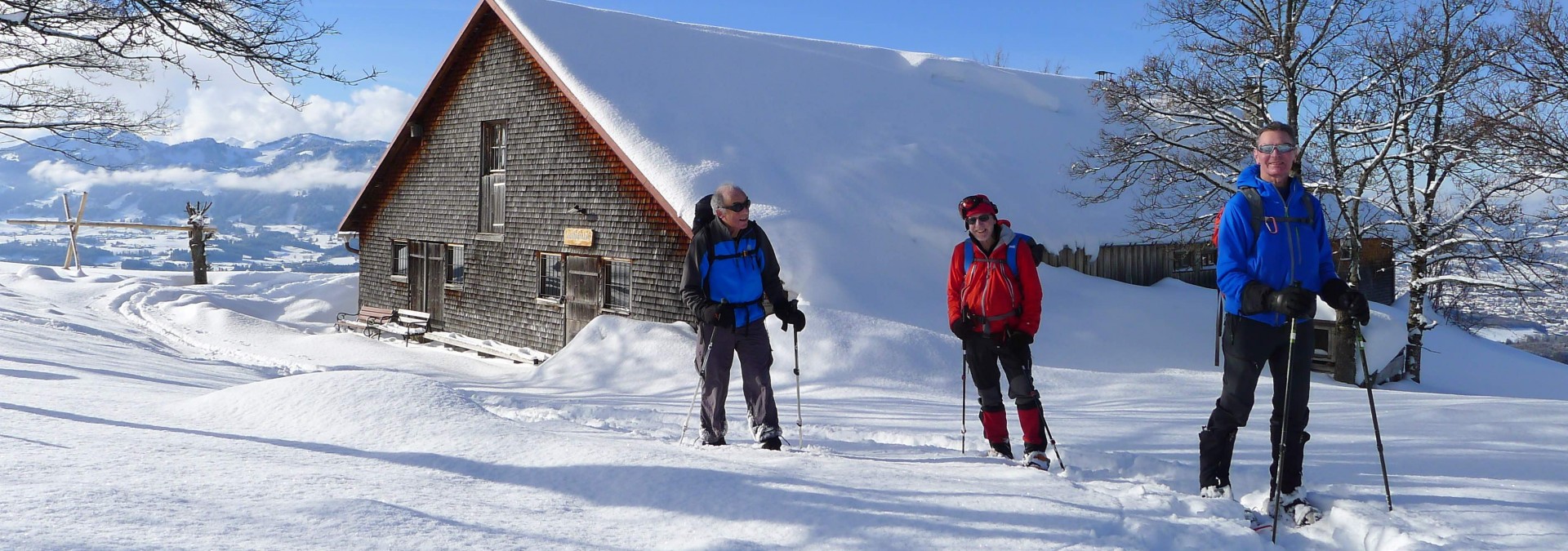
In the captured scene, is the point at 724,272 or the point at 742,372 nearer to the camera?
the point at 724,272

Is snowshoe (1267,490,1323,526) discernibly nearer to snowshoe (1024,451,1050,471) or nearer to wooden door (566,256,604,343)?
snowshoe (1024,451,1050,471)

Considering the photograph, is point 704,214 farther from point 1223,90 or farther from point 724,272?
point 1223,90

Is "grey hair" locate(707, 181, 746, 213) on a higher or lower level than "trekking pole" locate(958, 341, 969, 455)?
higher

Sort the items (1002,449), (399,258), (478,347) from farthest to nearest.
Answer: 1. (399,258)
2. (478,347)
3. (1002,449)

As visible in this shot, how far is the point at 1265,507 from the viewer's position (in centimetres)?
457

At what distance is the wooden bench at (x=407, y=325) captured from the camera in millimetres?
18297

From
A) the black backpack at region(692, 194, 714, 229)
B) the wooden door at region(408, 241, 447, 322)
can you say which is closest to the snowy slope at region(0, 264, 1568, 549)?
the black backpack at region(692, 194, 714, 229)

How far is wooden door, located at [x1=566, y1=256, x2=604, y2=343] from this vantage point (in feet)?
48.1

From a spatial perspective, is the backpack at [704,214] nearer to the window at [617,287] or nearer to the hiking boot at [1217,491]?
the hiking boot at [1217,491]

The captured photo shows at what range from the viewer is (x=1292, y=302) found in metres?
4.04

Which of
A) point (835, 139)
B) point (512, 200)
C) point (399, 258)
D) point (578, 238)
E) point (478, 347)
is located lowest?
point (478, 347)

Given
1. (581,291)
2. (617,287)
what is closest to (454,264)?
(581,291)

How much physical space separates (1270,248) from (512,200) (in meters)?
13.9

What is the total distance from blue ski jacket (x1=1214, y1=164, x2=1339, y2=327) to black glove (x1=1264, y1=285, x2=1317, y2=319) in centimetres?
18
